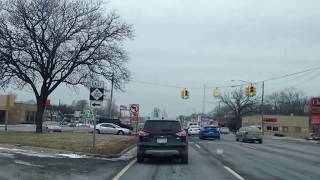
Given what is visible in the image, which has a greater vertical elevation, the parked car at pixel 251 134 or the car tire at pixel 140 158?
the parked car at pixel 251 134

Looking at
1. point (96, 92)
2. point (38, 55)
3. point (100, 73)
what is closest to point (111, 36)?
point (100, 73)

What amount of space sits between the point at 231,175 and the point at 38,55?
29126 mm

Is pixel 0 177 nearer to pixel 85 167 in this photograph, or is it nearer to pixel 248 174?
pixel 85 167

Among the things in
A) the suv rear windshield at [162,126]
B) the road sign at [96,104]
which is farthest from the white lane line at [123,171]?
the road sign at [96,104]

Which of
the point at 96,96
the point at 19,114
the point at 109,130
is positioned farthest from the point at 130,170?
the point at 19,114

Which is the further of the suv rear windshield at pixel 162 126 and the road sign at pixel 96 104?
the road sign at pixel 96 104

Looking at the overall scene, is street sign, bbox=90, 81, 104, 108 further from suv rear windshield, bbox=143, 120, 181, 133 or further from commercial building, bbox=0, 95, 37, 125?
commercial building, bbox=0, 95, 37, 125

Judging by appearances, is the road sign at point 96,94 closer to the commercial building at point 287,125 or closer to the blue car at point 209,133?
the blue car at point 209,133

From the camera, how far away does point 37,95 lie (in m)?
43.8

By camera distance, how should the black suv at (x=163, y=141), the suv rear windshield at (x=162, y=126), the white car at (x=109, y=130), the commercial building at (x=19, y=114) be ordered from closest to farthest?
1. the black suv at (x=163, y=141)
2. the suv rear windshield at (x=162, y=126)
3. the white car at (x=109, y=130)
4. the commercial building at (x=19, y=114)

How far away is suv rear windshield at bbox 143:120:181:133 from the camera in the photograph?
1995 centimetres

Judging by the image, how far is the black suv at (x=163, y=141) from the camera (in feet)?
64.8

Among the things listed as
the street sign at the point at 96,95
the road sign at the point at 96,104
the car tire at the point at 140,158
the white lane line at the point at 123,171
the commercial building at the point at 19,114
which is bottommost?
the white lane line at the point at 123,171

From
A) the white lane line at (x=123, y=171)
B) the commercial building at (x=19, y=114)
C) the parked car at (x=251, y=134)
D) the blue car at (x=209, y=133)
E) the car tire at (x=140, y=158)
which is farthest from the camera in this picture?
the commercial building at (x=19, y=114)
